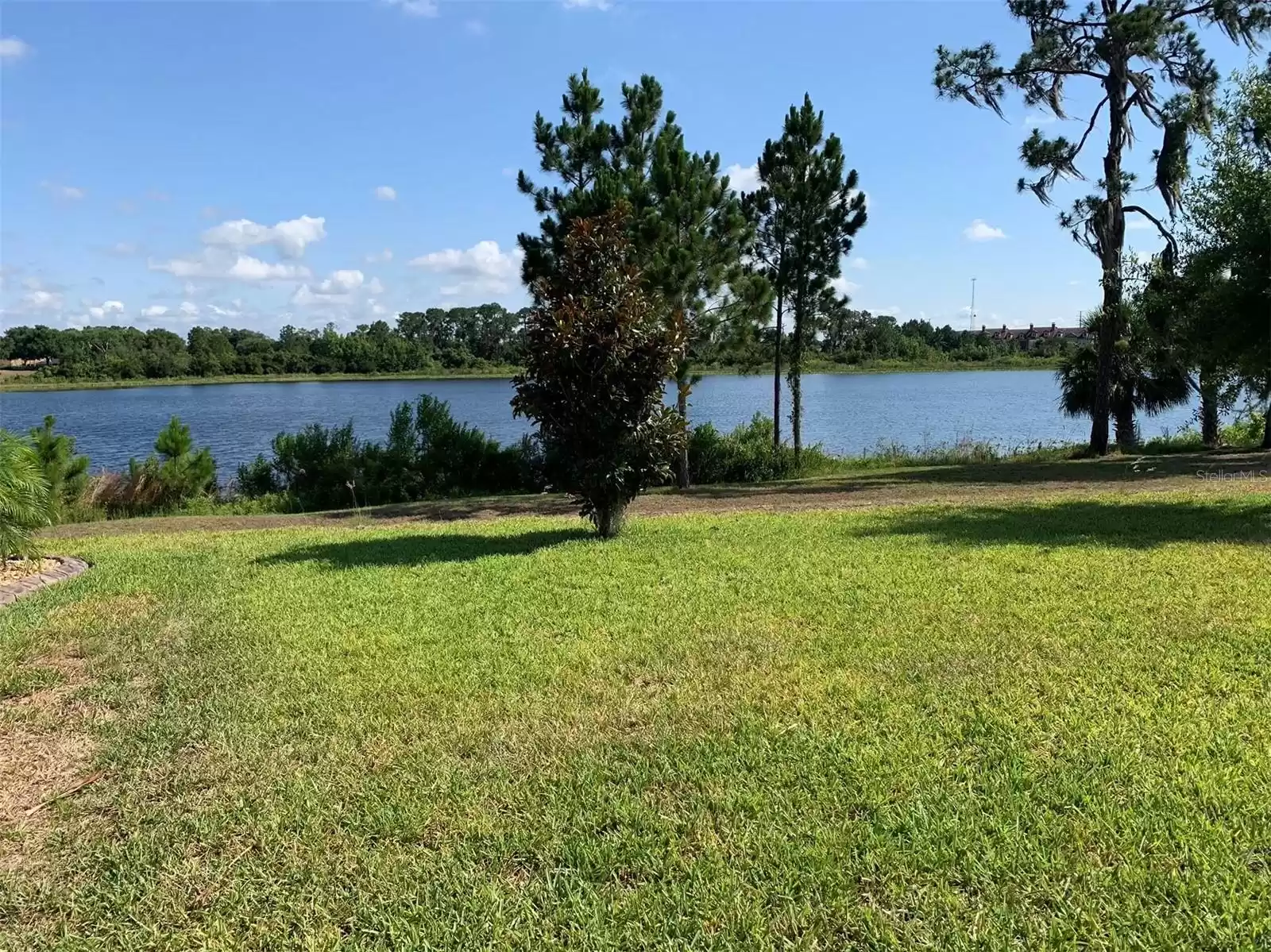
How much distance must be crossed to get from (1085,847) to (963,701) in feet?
4.11

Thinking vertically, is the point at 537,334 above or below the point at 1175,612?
above

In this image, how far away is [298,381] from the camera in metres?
89.3

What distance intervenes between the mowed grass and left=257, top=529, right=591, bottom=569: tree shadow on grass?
4.36 feet

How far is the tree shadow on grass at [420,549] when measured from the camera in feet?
26.7

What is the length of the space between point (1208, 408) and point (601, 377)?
13.3 m

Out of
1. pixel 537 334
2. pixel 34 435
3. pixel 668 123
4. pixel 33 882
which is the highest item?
pixel 668 123

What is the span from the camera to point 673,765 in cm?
351

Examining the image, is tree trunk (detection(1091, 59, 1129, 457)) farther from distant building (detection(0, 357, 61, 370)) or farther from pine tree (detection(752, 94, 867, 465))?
distant building (detection(0, 357, 61, 370))

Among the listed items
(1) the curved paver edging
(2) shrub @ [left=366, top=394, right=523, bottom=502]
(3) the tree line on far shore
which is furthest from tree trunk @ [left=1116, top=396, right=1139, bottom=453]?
(3) the tree line on far shore

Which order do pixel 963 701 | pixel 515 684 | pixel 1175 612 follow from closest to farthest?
pixel 963 701 → pixel 515 684 → pixel 1175 612

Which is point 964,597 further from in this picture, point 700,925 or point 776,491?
point 776,491

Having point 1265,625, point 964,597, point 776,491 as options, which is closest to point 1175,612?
point 1265,625

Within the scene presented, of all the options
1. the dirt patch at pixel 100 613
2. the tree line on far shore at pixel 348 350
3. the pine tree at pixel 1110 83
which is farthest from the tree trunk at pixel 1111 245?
the tree line on far shore at pixel 348 350

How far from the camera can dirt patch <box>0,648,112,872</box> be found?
3174mm
